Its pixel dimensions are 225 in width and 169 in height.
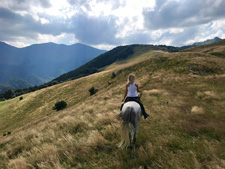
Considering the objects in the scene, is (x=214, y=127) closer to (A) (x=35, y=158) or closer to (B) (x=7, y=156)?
(A) (x=35, y=158)

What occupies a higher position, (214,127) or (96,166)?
(96,166)

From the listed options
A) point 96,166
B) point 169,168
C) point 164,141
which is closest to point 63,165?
point 96,166

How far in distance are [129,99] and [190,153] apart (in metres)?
3.38

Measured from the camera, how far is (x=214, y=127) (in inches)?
280

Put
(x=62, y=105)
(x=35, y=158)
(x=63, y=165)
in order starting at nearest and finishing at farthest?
1. (x=63, y=165)
2. (x=35, y=158)
3. (x=62, y=105)

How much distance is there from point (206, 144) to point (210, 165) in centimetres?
149

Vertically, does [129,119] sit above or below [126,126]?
above

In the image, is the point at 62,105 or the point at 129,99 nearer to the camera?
the point at 129,99

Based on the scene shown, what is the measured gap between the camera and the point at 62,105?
159 ft

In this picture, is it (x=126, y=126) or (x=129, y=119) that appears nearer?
(x=129, y=119)

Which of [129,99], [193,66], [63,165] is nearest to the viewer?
[63,165]

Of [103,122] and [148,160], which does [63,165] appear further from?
[103,122]

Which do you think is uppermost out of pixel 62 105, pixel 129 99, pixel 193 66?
pixel 129 99

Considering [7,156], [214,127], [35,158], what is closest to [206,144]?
[214,127]
